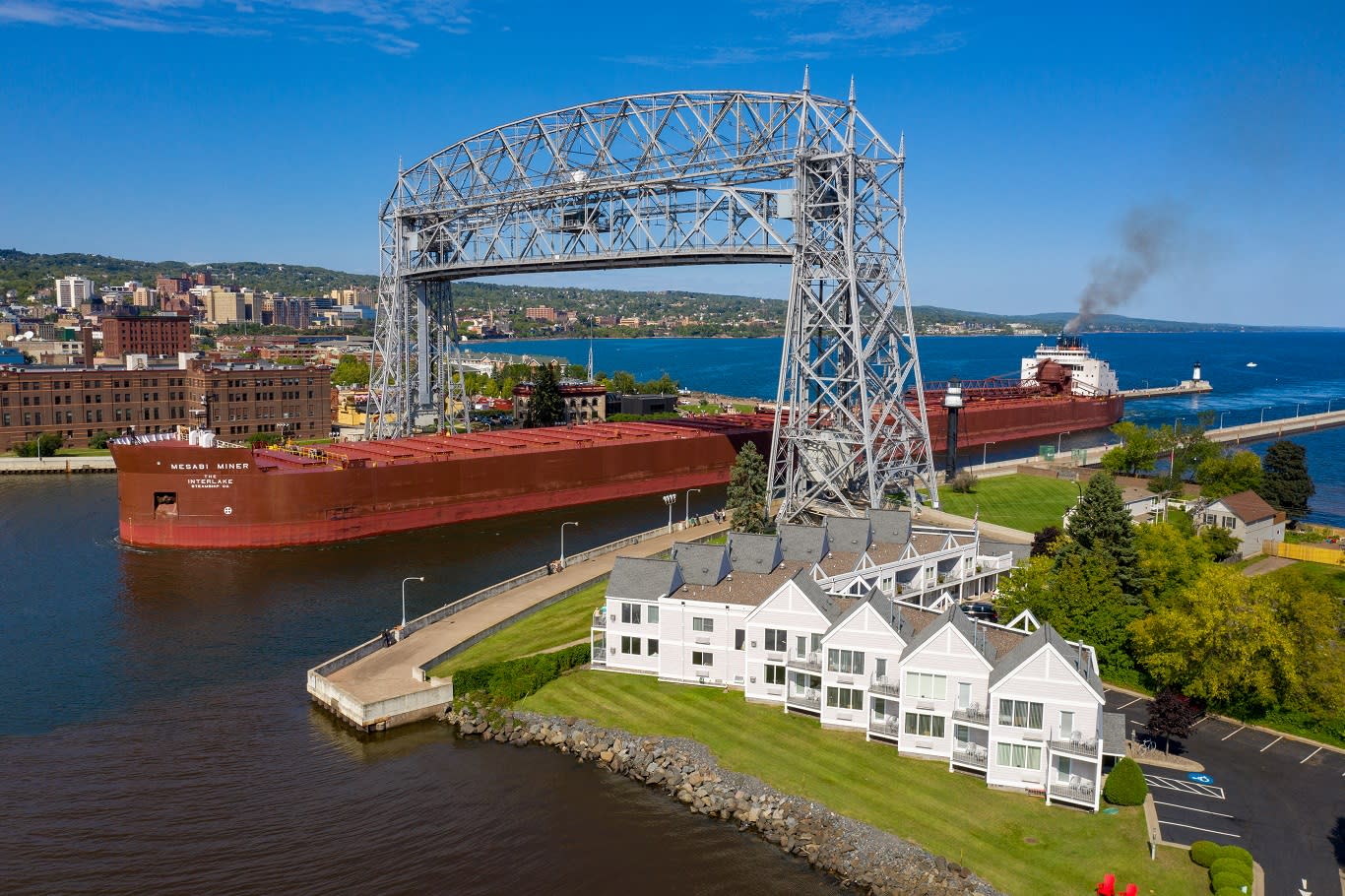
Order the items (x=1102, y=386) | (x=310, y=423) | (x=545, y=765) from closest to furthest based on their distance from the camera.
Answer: (x=545, y=765) < (x=310, y=423) < (x=1102, y=386)

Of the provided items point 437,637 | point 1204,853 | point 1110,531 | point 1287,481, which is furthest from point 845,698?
point 1287,481

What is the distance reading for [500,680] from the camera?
2853 centimetres

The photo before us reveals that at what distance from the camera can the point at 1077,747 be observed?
72.9ft

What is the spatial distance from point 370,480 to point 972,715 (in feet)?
119

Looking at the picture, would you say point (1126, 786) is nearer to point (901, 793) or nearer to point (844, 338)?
point (901, 793)

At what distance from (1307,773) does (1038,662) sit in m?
7.48

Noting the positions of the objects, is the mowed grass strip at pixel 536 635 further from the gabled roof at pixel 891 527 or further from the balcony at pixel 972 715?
the balcony at pixel 972 715

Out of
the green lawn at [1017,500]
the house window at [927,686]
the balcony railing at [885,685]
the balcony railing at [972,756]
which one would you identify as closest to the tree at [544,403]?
the green lawn at [1017,500]

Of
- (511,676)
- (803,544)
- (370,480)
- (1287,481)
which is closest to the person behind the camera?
(511,676)

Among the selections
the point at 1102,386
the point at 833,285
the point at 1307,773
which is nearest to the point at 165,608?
the point at 833,285

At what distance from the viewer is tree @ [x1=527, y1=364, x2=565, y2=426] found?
275ft

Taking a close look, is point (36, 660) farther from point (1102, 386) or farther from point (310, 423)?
point (1102, 386)

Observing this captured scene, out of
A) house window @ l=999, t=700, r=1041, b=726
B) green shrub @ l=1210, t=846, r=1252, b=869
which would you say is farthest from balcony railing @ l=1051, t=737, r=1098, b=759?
green shrub @ l=1210, t=846, r=1252, b=869

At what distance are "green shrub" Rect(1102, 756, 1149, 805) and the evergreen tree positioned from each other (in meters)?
11.2
